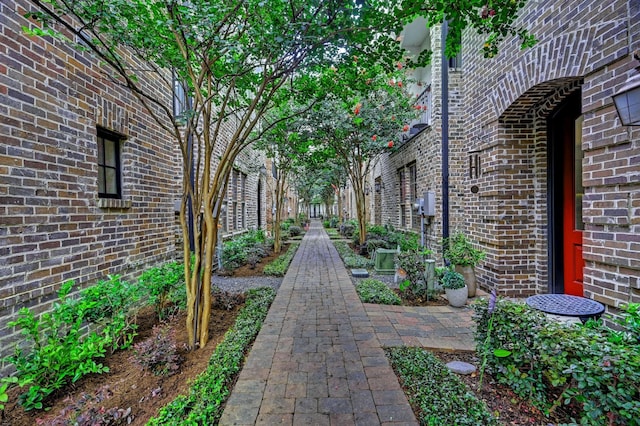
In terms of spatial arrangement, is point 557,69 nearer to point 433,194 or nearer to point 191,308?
point 433,194

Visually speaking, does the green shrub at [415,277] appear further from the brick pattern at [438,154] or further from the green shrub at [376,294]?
the brick pattern at [438,154]

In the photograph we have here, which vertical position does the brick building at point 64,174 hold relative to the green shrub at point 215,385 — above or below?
above

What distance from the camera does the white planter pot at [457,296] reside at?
4.11 meters

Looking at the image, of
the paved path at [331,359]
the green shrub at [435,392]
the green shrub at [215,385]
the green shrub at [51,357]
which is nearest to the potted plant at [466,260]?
the paved path at [331,359]

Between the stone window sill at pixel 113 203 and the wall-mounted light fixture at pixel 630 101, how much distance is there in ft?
16.0

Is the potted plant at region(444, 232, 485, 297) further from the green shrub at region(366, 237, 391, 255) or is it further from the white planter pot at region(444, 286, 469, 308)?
the green shrub at region(366, 237, 391, 255)

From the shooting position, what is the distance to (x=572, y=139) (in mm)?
3906

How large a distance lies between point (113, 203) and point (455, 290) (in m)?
4.51

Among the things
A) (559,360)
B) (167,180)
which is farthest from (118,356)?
(559,360)

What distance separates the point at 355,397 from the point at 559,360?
129cm

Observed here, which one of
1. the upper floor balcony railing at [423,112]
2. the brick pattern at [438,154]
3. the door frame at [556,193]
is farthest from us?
the upper floor balcony railing at [423,112]

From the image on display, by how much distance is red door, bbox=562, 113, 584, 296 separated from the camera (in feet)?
12.3

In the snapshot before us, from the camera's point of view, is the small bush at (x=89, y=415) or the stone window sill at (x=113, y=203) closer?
the small bush at (x=89, y=415)

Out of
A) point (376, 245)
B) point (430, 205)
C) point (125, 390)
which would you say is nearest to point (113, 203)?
point (125, 390)
